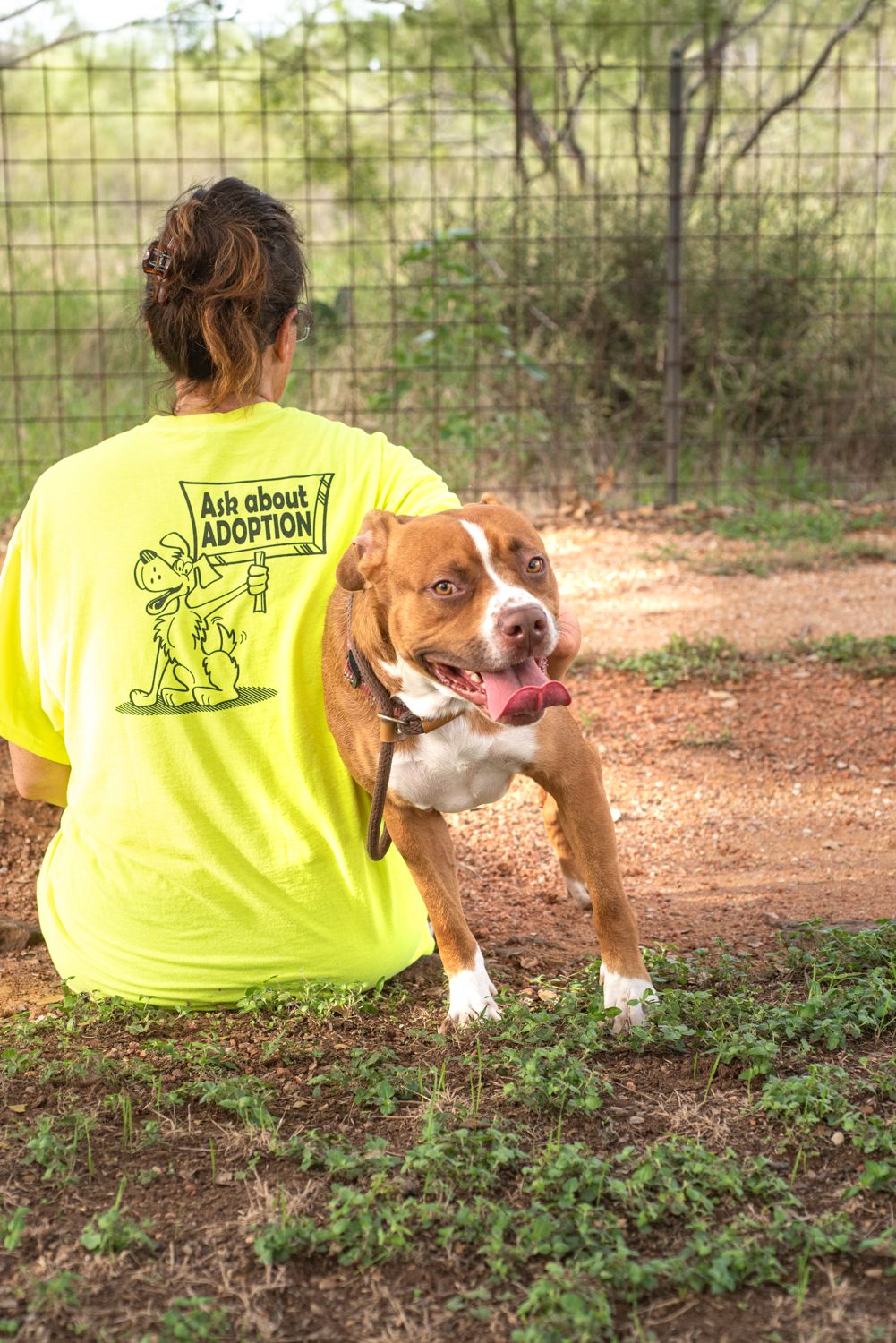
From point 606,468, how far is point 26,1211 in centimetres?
776

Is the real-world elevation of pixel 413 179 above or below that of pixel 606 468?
above

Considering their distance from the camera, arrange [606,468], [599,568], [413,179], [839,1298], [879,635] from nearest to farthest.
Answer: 1. [839,1298]
2. [879,635]
3. [599,568]
4. [606,468]
5. [413,179]

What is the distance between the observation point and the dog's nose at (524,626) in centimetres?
235

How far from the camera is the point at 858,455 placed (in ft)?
31.3

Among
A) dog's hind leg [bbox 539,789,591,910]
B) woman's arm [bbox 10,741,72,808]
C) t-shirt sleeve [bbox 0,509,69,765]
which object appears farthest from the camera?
dog's hind leg [bbox 539,789,591,910]

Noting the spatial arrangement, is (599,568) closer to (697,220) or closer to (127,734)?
(697,220)

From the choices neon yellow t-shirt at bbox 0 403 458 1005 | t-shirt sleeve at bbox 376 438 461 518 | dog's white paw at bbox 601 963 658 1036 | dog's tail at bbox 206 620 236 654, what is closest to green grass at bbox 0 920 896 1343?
dog's white paw at bbox 601 963 658 1036

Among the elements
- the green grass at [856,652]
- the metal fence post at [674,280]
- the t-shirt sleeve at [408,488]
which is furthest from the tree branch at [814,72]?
the t-shirt sleeve at [408,488]

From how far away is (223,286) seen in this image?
278cm

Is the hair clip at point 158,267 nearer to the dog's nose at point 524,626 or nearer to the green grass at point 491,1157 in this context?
the dog's nose at point 524,626

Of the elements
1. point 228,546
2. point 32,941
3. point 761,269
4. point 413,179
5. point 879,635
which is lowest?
point 32,941

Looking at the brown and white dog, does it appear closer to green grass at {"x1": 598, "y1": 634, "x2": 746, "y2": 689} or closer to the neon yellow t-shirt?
the neon yellow t-shirt

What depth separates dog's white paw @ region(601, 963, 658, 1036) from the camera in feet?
9.23

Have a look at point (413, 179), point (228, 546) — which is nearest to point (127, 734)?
point (228, 546)
